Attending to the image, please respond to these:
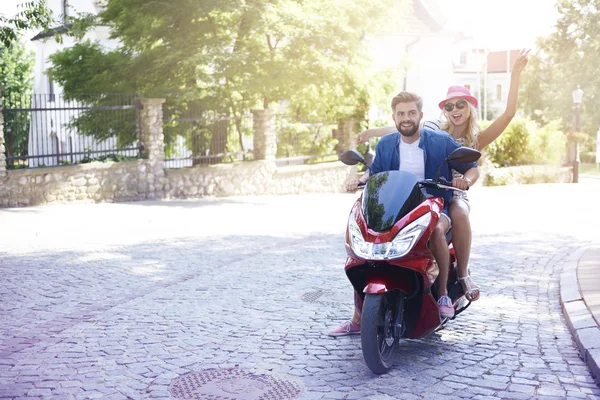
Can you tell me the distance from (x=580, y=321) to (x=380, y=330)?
1934mm

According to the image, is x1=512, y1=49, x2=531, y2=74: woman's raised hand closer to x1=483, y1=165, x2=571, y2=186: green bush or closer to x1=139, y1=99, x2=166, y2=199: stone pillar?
x1=139, y1=99, x2=166, y2=199: stone pillar

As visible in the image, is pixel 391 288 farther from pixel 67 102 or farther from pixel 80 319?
pixel 67 102

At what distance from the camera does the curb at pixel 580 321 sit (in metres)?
5.04

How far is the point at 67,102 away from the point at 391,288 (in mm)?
13626

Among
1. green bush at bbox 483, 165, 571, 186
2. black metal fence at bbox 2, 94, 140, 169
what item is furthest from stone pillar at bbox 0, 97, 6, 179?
green bush at bbox 483, 165, 571, 186

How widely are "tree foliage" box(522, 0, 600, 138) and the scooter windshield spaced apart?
4684cm

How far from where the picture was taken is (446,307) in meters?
5.23

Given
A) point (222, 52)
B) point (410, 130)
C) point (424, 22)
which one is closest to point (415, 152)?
point (410, 130)

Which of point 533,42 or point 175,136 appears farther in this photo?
point 533,42

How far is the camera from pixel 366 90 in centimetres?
1970

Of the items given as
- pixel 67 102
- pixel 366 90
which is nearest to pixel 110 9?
pixel 67 102

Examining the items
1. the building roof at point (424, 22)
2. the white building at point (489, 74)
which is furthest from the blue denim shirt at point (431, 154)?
the white building at point (489, 74)

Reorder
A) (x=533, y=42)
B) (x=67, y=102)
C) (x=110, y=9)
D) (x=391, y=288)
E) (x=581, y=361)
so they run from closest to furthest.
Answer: (x=391, y=288)
(x=581, y=361)
(x=67, y=102)
(x=110, y=9)
(x=533, y=42)

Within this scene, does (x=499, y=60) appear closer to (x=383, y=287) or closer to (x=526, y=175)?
(x=526, y=175)
